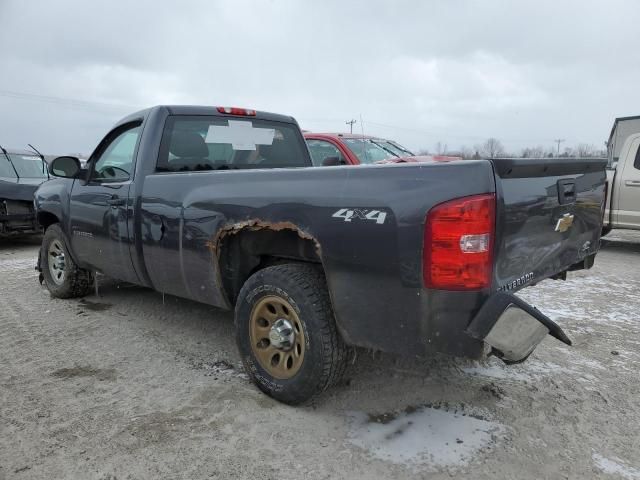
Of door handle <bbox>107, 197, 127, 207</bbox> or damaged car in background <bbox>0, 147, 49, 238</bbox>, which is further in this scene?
damaged car in background <bbox>0, 147, 49, 238</bbox>

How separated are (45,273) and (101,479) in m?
3.82

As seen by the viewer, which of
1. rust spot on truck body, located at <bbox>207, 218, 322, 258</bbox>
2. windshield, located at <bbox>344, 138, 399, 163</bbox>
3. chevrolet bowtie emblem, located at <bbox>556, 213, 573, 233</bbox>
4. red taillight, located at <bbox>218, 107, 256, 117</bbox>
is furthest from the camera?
windshield, located at <bbox>344, 138, 399, 163</bbox>

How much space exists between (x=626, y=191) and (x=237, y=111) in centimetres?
705

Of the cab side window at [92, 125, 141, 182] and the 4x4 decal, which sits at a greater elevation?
the cab side window at [92, 125, 141, 182]

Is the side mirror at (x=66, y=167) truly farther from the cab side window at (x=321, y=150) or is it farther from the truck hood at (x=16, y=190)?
the truck hood at (x=16, y=190)

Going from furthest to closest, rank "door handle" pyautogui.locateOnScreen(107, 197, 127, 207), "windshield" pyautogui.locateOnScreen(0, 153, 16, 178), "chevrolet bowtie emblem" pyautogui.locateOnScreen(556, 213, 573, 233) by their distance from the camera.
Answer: "windshield" pyautogui.locateOnScreen(0, 153, 16, 178), "door handle" pyautogui.locateOnScreen(107, 197, 127, 207), "chevrolet bowtie emblem" pyautogui.locateOnScreen(556, 213, 573, 233)

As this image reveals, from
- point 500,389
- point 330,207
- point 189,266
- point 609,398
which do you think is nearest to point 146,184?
point 189,266

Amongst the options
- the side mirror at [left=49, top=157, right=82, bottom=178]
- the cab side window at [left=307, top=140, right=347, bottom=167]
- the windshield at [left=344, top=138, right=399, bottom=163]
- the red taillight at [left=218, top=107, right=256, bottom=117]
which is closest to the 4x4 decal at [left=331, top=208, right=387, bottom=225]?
the red taillight at [left=218, top=107, right=256, bottom=117]

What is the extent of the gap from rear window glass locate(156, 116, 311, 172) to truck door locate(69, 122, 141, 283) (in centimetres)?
35

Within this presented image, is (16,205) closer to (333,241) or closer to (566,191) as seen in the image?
(333,241)

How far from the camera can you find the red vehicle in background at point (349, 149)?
23.9 ft

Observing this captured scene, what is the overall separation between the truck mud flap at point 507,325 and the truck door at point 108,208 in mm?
2825

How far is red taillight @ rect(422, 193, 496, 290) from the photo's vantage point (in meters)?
Result: 2.17

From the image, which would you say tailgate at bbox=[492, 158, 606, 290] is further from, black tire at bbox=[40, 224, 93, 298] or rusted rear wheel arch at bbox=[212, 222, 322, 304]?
black tire at bbox=[40, 224, 93, 298]
